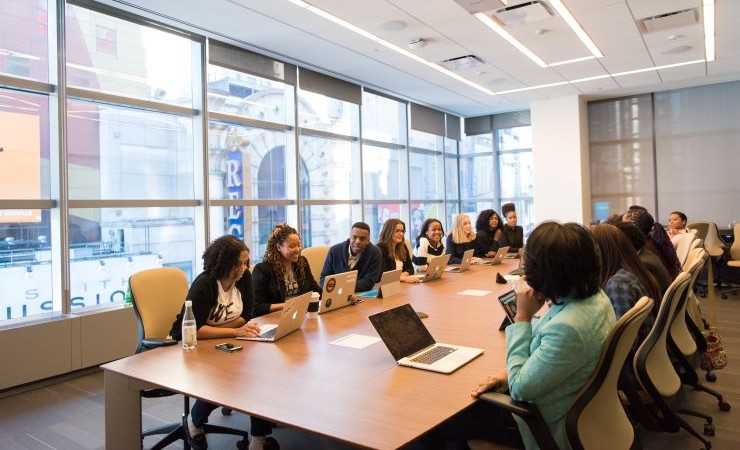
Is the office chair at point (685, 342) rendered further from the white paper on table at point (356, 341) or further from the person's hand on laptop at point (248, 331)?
the person's hand on laptop at point (248, 331)

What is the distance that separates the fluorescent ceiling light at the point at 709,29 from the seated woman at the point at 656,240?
2.45 m

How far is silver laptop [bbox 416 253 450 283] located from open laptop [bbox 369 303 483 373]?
213cm

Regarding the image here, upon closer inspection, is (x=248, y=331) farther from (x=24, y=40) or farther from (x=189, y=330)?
(x=24, y=40)

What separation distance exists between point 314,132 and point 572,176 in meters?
4.55

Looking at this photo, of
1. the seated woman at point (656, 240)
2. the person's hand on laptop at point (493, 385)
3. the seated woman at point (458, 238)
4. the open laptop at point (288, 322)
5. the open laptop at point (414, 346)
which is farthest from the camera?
the seated woman at point (458, 238)

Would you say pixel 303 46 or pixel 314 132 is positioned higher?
pixel 303 46

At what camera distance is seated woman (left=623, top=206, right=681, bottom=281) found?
3.51 meters

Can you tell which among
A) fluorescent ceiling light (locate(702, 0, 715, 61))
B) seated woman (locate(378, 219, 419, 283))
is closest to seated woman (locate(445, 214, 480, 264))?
seated woman (locate(378, 219, 419, 283))

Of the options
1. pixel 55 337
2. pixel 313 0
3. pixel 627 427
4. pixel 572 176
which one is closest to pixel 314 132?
pixel 313 0

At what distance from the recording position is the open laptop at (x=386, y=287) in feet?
12.2

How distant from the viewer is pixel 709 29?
5449 millimetres

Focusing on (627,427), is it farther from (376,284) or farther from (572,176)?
(572,176)

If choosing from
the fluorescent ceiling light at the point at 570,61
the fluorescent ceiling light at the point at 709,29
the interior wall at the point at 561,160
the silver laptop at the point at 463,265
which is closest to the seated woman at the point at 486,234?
the silver laptop at the point at 463,265

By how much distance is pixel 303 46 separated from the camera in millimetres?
5648
